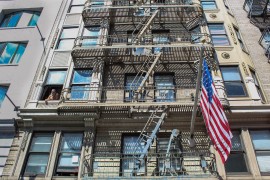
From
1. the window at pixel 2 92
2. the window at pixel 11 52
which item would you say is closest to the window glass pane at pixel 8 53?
the window at pixel 11 52

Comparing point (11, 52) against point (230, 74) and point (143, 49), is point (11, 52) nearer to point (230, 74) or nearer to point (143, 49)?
point (143, 49)

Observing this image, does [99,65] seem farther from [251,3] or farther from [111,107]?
[251,3]

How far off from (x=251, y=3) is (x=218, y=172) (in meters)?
13.9

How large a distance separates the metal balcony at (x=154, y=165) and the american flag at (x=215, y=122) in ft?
4.80

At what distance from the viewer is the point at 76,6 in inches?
883

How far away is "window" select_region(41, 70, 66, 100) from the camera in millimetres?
17109

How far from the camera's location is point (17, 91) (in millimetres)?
17312

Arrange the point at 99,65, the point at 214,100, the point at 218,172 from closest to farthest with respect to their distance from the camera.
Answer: the point at 214,100 < the point at 218,172 < the point at 99,65

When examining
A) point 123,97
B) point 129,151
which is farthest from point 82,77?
point 129,151

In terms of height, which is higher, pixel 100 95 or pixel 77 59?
pixel 77 59

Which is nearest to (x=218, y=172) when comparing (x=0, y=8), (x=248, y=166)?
(x=248, y=166)

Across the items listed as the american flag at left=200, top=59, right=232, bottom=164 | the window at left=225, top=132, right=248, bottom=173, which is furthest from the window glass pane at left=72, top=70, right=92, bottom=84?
the window at left=225, top=132, right=248, bottom=173

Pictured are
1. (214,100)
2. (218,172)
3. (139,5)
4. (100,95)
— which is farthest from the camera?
(139,5)

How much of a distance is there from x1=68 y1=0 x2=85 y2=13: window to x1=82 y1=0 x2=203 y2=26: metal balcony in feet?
5.23
